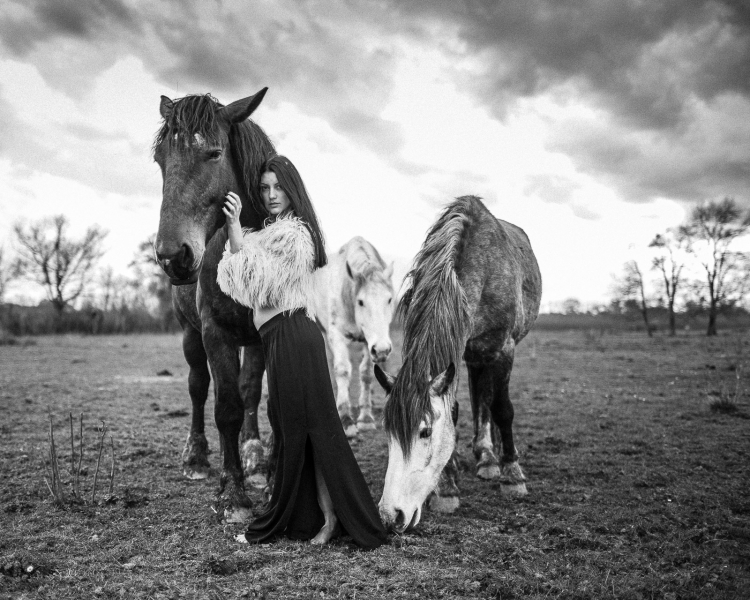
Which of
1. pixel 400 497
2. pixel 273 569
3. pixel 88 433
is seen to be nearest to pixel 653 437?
pixel 400 497

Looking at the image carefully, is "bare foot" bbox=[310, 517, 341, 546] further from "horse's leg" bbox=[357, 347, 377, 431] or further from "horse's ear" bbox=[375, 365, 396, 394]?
"horse's leg" bbox=[357, 347, 377, 431]

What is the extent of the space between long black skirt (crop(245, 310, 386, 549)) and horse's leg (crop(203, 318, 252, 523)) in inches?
17.6

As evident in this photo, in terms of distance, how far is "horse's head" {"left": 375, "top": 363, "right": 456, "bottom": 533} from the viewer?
3051 millimetres

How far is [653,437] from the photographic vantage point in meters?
6.06

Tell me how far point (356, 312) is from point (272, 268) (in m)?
3.48

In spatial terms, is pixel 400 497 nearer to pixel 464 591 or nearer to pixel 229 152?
pixel 464 591

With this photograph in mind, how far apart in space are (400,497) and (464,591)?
2.35ft

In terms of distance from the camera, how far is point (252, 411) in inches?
166

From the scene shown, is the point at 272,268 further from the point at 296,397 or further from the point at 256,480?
the point at 256,480

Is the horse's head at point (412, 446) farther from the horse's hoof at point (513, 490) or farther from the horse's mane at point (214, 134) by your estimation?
the horse's mane at point (214, 134)

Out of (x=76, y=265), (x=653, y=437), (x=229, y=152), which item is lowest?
(x=653, y=437)

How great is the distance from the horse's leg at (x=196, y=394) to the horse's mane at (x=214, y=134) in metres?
1.97

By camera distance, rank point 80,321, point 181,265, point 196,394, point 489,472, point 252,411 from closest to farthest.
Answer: point 181,265, point 252,411, point 489,472, point 196,394, point 80,321

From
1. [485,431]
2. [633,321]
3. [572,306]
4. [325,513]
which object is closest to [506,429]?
[485,431]
